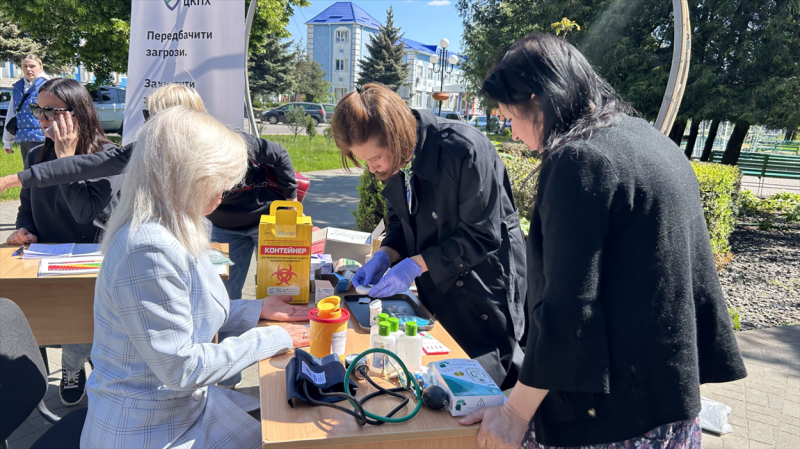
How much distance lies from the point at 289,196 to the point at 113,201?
924 millimetres

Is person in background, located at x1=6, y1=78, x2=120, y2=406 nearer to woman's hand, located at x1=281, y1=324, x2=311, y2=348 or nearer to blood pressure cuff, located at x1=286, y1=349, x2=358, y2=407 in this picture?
woman's hand, located at x1=281, y1=324, x2=311, y2=348

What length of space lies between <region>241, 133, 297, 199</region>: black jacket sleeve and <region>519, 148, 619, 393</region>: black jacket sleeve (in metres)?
2.08

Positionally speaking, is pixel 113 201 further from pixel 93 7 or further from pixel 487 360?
pixel 93 7

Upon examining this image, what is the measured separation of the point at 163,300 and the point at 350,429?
→ 0.58 m

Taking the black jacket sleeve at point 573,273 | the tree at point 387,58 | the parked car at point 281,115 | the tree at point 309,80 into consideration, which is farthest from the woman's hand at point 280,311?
the tree at point 387,58

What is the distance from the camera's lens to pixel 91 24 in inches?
544

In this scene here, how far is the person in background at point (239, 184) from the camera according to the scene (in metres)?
2.64

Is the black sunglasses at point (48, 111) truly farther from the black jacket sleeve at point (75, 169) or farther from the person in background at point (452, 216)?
the person in background at point (452, 216)

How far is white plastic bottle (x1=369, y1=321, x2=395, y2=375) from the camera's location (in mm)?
1646

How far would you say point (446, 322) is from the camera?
86.4 inches

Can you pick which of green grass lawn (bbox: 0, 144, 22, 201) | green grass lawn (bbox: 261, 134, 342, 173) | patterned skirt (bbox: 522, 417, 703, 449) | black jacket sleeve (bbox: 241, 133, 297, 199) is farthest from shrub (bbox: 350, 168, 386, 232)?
green grass lawn (bbox: 261, 134, 342, 173)

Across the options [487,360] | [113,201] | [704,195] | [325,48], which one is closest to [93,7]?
[113,201]

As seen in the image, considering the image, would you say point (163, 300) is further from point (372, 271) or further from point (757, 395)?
point (757, 395)

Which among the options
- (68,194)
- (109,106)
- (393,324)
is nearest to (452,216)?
(393,324)
